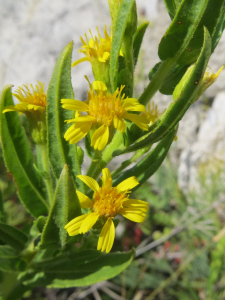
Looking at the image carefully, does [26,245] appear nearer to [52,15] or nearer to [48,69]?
[48,69]

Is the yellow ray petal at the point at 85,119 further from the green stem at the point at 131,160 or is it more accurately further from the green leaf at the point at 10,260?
the green leaf at the point at 10,260

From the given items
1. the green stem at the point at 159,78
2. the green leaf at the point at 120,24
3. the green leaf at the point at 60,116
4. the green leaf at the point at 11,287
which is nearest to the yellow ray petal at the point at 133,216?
the green leaf at the point at 60,116

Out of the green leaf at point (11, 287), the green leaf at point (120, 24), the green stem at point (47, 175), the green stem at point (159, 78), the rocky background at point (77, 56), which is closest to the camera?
the green leaf at point (120, 24)

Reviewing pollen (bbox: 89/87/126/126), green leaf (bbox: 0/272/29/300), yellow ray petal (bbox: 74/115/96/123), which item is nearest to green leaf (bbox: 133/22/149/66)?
pollen (bbox: 89/87/126/126)

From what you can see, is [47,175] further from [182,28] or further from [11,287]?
[182,28]

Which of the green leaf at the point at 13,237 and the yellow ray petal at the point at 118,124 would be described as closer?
the yellow ray petal at the point at 118,124

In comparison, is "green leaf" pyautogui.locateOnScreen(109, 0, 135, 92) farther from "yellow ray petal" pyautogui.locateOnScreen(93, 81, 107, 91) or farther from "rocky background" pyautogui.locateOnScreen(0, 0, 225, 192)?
"rocky background" pyautogui.locateOnScreen(0, 0, 225, 192)

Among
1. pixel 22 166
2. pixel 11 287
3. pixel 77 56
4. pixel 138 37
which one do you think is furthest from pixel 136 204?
pixel 77 56
